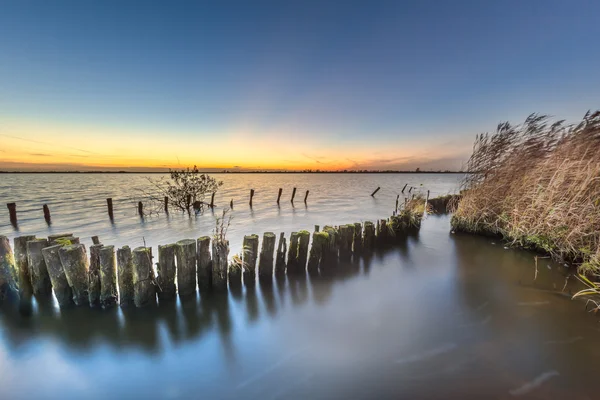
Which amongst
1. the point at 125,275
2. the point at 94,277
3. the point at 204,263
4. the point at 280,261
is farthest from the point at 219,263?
the point at 94,277

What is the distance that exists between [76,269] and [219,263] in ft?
7.92

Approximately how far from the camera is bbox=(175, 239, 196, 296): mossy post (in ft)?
16.1

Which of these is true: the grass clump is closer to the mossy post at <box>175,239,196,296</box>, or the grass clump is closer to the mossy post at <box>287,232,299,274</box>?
the mossy post at <box>287,232,299,274</box>

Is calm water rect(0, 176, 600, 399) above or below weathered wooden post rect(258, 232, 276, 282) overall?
below

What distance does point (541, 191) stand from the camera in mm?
7586

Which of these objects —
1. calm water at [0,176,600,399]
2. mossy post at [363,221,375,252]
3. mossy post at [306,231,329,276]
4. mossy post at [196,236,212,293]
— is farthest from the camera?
mossy post at [363,221,375,252]

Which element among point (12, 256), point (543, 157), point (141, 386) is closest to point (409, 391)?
point (141, 386)

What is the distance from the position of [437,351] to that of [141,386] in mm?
4231

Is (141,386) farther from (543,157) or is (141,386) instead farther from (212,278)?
(543,157)

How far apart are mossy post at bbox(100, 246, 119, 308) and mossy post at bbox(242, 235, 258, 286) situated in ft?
7.82

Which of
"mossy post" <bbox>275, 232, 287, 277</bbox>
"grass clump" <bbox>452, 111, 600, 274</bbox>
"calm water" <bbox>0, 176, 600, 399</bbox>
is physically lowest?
"calm water" <bbox>0, 176, 600, 399</bbox>

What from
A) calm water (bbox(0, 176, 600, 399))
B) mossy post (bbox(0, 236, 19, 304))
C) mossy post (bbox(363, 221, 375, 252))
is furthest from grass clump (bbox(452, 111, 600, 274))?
mossy post (bbox(0, 236, 19, 304))

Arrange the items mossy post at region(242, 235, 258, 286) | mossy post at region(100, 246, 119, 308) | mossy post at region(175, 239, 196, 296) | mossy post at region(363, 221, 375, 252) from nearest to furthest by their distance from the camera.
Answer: mossy post at region(100, 246, 119, 308)
mossy post at region(175, 239, 196, 296)
mossy post at region(242, 235, 258, 286)
mossy post at region(363, 221, 375, 252)

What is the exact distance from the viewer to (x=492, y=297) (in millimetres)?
5488
